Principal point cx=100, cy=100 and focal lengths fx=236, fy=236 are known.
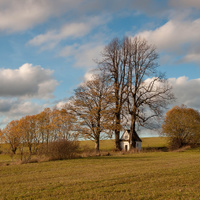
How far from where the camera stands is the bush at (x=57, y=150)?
22.7 metres

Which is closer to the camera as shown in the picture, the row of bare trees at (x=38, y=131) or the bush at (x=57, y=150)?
the bush at (x=57, y=150)

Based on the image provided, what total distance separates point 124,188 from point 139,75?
3112 cm

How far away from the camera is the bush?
2269cm

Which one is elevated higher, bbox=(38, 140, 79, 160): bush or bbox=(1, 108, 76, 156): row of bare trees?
bbox=(1, 108, 76, 156): row of bare trees

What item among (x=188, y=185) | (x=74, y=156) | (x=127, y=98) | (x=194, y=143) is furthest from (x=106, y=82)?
(x=188, y=185)

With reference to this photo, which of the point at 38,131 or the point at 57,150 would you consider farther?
the point at 38,131

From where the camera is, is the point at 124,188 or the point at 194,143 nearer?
the point at 124,188

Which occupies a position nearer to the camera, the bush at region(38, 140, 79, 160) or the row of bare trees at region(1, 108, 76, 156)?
the bush at region(38, 140, 79, 160)

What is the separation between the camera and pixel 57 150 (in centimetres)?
2281

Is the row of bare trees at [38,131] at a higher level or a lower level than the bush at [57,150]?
higher

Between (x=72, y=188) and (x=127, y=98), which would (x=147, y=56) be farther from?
(x=72, y=188)

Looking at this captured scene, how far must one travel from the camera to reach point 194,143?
4772 cm

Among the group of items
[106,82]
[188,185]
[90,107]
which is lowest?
[188,185]

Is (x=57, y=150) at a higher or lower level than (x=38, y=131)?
lower
